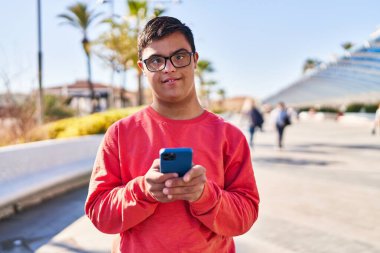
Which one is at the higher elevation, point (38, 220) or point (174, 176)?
point (174, 176)

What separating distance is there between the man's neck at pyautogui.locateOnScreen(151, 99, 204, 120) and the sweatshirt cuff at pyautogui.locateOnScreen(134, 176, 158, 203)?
1.12ft

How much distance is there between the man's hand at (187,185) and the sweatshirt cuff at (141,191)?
156 mm

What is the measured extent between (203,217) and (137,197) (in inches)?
9.6

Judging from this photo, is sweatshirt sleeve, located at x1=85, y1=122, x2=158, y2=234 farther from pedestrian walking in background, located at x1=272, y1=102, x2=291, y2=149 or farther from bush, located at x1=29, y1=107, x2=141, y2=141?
pedestrian walking in background, located at x1=272, y1=102, x2=291, y2=149

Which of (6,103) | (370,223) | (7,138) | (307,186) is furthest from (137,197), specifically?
(6,103)

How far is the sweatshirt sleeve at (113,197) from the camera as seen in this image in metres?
1.49

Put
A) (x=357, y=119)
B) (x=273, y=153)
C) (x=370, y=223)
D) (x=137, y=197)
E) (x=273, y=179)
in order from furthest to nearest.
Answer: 1. (x=357, y=119)
2. (x=273, y=153)
3. (x=273, y=179)
4. (x=370, y=223)
5. (x=137, y=197)

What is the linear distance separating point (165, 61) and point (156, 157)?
38 cm

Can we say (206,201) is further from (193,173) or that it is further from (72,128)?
(72,128)

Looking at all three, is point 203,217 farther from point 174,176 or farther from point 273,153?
point 273,153

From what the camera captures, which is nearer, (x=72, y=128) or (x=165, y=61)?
(x=165, y=61)

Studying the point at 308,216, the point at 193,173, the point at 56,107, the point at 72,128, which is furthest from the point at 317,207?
the point at 56,107

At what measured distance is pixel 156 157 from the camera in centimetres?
161

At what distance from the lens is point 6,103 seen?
1362cm
